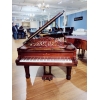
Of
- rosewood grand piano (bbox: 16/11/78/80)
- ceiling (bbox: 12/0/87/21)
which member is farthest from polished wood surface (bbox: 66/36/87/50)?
ceiling (bbox: 12/0/87/21)

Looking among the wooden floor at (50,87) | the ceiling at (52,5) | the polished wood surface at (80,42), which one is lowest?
the wooden floor at (50,87)

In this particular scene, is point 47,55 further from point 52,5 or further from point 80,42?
point 52,5

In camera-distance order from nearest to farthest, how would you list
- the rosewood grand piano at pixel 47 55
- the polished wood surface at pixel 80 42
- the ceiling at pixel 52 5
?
the rosewood grand piano at pixel 47 55 < the polished wood surface at pixel 80 42 < the ceiling at pixel 52 5

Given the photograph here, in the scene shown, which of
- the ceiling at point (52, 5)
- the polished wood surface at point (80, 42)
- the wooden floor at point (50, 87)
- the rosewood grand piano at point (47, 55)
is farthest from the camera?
the ceiling at point (52, 5)

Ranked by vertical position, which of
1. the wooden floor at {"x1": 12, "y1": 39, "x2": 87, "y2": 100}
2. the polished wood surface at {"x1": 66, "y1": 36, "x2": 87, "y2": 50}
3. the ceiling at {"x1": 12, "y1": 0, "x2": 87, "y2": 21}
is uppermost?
the ceiling at {"x1": 12, "y1": 0, "x2": 87, "y2": 21}

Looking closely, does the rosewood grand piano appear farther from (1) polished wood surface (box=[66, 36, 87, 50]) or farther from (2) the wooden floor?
(1) polished wood surface (box=[66, 36, 87, 50])

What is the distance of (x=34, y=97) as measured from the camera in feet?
7.19

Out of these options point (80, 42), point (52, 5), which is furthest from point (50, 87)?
point (52, 5)

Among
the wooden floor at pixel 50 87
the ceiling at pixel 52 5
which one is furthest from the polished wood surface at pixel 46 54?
the ceiling at pixel 52 5

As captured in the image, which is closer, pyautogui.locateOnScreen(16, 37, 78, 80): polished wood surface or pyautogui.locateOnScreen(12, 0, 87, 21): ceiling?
pyautogui.locateOnScreen(16, 37, 78, 80): polished wood surface

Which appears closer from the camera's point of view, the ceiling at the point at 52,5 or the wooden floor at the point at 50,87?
the wooden floor at the point at 50,87

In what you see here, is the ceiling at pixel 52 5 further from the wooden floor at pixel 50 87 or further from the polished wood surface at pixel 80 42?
the wooden floor at pixel 50 87

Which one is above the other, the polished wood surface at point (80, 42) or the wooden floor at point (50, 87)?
the polished wood surface at point (80, 42)
